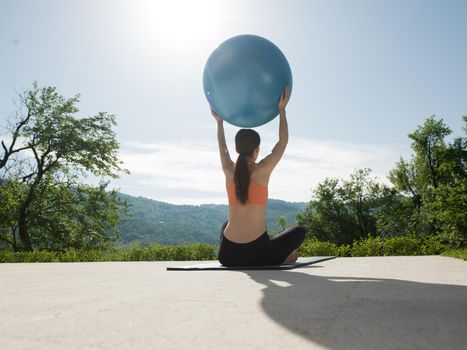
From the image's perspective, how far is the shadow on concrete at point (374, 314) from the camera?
1.36 m

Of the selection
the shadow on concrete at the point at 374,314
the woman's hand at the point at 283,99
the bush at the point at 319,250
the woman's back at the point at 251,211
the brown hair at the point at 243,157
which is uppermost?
the woman's hand at the point at 283,99

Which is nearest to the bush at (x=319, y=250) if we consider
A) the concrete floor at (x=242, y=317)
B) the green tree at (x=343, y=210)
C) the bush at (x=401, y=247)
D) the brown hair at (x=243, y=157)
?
the bush at (x=401, y=247)

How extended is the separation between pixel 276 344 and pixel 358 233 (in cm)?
5111

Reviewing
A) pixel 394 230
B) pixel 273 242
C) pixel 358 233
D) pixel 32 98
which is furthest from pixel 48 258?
pixel 358 233

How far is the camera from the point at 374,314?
1.81 m

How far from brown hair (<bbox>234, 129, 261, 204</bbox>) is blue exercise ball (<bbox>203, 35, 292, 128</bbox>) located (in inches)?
12.8

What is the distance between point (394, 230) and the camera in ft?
125

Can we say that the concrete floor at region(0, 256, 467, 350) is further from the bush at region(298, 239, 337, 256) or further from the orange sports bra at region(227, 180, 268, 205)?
the bush at region(298, 239, 337, 256)

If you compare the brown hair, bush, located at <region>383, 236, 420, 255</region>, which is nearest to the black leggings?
the brown hair

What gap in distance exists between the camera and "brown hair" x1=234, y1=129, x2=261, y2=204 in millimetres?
4262

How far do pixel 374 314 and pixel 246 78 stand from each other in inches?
127

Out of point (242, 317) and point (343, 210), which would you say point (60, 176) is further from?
point (343, 210)

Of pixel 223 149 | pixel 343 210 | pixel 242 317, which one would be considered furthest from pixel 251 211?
pixel 343 210

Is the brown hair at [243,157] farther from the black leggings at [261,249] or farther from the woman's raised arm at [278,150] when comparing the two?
the black leggings at [261,249]
